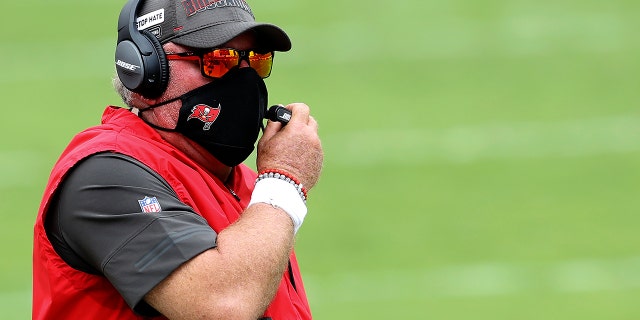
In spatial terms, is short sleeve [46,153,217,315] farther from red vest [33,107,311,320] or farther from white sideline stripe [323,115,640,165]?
white sideline stripe [323,115,640,165]

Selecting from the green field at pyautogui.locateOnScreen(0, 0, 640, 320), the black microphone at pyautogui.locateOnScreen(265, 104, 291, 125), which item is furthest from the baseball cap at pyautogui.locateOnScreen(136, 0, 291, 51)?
the green field at pyautogui.locateOnScreen(0, 0, 640, 320)

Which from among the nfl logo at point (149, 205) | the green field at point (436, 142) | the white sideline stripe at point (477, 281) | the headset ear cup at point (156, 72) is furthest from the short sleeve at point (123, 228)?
the white sideline stripe at point (477, 281)

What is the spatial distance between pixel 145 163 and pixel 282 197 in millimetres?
365

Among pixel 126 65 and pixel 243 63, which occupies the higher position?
pixel 243 63

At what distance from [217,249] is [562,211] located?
21.5ft

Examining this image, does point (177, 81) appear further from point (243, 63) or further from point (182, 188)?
point (182, 188)

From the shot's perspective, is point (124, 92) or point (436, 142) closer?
point (124, 92)

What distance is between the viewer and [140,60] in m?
3.44

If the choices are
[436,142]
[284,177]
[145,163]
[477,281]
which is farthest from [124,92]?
[436,142]

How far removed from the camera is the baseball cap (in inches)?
137

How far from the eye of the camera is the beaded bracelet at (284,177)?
11.1 feet

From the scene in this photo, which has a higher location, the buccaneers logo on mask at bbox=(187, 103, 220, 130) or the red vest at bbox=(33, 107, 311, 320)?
the buccaneers logo on mask at bbox=(187, 103, 220, 130)

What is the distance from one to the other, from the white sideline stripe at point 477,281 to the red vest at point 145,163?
4491 mm

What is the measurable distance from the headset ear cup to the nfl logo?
1.49 feet
